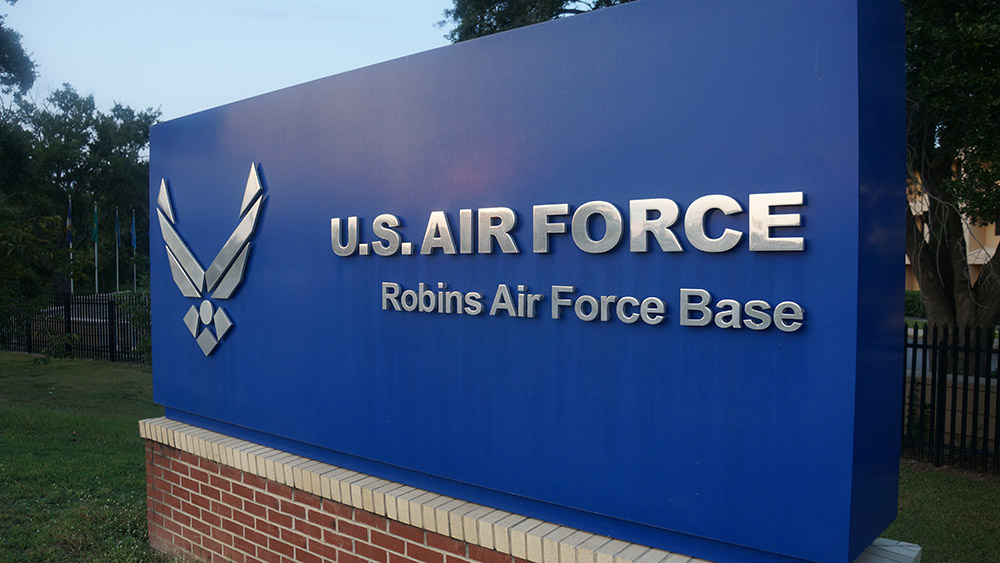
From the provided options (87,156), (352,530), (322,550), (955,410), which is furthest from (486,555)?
(87,156)

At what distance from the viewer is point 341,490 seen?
398cm

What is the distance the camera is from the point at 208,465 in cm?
490

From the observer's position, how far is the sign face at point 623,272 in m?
2.54

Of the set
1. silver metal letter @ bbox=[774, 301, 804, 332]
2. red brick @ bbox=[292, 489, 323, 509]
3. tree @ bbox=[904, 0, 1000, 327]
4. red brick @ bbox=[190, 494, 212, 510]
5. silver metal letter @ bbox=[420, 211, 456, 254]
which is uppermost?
tree @ bbox=[904, 0, 1000, 327]

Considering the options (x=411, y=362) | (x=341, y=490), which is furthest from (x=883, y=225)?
(x=341, y=490)

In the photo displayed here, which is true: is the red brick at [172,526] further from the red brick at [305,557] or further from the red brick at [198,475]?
the red brick at [305,557]

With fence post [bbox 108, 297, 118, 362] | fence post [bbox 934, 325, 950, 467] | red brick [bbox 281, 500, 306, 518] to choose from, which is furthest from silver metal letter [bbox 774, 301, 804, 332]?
fence post [bbox 108, 297, 118, 362]

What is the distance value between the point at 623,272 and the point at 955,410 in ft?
24.1

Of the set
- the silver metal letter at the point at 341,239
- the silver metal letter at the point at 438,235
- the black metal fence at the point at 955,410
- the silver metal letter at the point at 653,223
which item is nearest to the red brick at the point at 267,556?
the silver metal letter at the point at 341,239

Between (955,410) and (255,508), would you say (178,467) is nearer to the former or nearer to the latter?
(255,508)

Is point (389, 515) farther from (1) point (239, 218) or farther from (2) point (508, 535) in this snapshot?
(1) point (239, 218)

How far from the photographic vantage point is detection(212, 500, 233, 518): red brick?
473cm

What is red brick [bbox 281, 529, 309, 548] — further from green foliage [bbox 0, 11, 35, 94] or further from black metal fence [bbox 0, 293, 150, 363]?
green foliage [bbox 0, 11, 35, 94]

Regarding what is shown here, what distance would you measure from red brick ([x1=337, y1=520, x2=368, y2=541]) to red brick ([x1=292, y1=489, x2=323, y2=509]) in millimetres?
192
